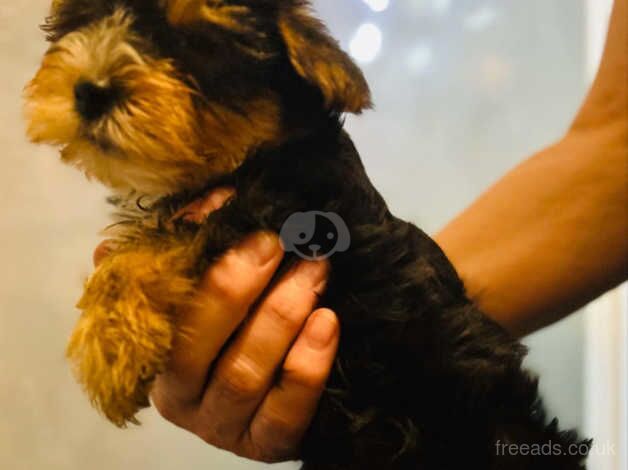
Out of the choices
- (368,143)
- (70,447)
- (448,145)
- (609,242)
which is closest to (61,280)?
(70,447)

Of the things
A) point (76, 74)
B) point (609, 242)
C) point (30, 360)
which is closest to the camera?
point (76, 74)

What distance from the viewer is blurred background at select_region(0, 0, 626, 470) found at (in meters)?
2.20

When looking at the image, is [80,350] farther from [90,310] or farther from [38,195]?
[38,195]

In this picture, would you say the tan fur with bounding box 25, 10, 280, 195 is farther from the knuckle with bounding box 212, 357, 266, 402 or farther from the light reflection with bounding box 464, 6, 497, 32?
the light reflection with bounding box 464, 6, 497, 32

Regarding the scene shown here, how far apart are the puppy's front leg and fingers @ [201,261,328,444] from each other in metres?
0.13

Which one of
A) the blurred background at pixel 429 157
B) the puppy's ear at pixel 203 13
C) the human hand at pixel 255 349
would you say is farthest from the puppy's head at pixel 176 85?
the blurred background at pixel 429 157

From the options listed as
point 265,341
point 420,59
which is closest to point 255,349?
point 265,341

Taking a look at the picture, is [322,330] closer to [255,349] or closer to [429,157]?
[255,349]

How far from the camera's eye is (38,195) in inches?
87.3

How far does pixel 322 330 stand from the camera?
112 cm

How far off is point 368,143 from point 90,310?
5.52 ft

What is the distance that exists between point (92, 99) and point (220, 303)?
0.37m

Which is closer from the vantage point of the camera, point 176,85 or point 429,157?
point 176,85

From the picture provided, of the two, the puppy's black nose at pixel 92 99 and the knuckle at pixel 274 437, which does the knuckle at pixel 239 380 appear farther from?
the puppy's black nose at pixel 92 99
